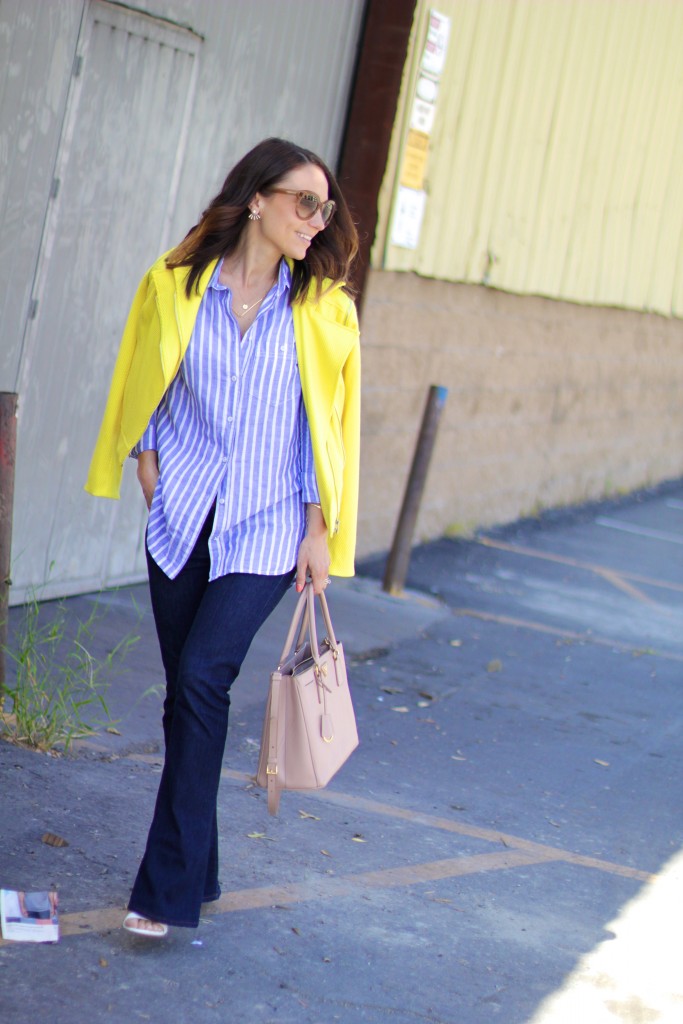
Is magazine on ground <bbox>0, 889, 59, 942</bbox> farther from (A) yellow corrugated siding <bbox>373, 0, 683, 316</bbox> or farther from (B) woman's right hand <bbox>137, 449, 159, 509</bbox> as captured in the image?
(A) yellow corrugated siding <bbox>373, 0, 683, 316</bbox>

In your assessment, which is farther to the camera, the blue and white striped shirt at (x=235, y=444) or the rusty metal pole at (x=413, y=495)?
the rusty metal pole at (x=413, y=495)

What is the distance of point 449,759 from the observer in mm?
5895

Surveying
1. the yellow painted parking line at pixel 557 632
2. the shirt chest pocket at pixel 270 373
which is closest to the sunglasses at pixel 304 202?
the shirt chest pocket at pixel 270 373

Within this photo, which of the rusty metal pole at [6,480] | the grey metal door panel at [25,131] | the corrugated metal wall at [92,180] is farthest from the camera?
the corrugated metal wall at [92,180]

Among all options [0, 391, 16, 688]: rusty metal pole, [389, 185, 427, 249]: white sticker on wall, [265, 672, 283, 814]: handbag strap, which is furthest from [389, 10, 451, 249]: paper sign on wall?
[265, 672, 283, 814]: handbag strap

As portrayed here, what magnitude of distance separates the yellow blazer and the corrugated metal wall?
241 centimetres

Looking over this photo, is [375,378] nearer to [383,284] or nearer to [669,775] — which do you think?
[383,284]

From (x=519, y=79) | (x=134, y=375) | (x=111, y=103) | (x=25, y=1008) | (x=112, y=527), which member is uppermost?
(x=519, y=79)

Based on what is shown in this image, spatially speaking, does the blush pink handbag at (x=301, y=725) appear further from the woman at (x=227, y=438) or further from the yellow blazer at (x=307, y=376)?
the yellow blazer at (x=307, y=376)

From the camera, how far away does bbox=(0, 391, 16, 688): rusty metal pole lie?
16.1 ft

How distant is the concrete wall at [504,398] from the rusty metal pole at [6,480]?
3.85 metres

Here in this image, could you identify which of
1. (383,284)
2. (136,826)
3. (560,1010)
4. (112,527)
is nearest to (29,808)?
(136,826)

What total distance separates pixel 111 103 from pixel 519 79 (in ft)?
13.5

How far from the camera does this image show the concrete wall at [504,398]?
9.16 m
